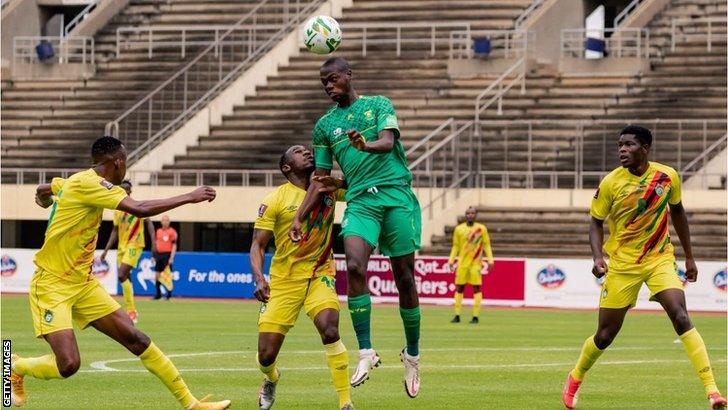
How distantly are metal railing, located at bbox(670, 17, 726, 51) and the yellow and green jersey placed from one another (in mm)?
22329

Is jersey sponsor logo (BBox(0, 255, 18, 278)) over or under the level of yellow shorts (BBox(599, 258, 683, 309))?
under

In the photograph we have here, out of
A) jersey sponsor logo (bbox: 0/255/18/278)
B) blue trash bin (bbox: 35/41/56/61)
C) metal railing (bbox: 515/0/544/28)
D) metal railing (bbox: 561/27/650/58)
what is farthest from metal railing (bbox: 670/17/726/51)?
blue trash bin (bbox: 35/41/56/61)

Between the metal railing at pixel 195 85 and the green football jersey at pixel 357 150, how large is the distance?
33.6 m

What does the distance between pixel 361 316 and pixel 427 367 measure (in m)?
5.40

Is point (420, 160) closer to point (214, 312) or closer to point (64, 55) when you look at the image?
point (214, 312)

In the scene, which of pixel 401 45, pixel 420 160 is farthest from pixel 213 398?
pixel 401 45

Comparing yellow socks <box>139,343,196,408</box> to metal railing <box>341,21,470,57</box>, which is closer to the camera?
yellow socks <box>139,343,196,408</box>

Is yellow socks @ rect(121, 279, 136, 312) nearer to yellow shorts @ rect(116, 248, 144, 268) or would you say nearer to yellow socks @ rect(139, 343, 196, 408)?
yellow shorts @ rect(116, 248, 144, 268)

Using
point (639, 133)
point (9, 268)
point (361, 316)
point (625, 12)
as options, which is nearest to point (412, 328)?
point (361, 316)

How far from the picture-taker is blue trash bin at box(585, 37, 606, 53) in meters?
46.6

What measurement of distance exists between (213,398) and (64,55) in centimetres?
3981

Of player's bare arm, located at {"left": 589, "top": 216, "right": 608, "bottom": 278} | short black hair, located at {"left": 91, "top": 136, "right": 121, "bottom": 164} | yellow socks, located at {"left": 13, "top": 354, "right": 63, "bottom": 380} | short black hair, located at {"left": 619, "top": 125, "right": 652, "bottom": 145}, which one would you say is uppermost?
short black hair, located at {"left": 619, "top": 125, "right": 652, "bottom": 145}

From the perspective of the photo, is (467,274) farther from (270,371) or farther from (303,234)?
(303,234)

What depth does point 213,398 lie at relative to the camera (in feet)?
48.4
